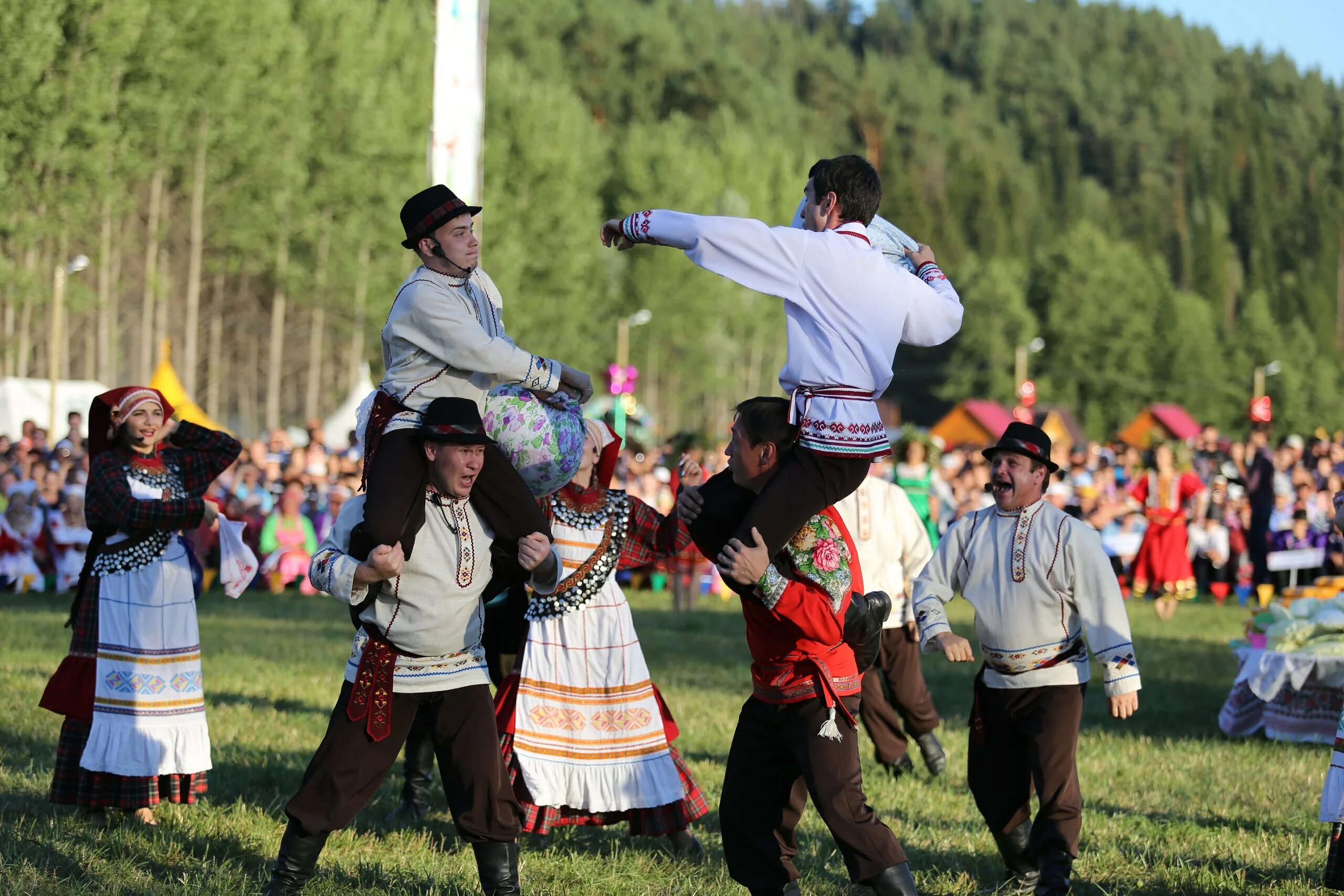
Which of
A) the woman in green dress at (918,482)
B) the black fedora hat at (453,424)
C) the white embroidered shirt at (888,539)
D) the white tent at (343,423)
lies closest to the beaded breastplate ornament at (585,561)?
the black fedora hat at (453,424)

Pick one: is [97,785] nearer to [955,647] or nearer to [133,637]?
[133,637]

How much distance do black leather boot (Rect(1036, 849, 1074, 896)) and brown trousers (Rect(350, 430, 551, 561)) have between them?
2084 mm

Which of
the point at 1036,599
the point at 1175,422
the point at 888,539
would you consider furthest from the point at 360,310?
the point at 1036,599

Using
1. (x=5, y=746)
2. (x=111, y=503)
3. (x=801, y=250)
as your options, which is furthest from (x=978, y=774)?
(x=5, y=746)

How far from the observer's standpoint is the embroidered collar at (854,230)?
4.48 m

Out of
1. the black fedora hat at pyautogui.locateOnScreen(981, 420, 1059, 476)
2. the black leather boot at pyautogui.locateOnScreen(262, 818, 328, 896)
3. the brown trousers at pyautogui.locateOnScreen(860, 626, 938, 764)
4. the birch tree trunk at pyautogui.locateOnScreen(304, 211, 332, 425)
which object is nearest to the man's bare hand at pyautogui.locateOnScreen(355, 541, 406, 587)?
the black leather boot at pyautogui.locateOnScreen(262, 818, 328, 896)

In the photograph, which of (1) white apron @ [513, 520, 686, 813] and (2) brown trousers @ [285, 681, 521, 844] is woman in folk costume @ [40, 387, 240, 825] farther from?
(2) brown trousers @ [285, 681, 521, 844]

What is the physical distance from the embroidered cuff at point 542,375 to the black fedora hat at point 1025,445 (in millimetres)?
1623

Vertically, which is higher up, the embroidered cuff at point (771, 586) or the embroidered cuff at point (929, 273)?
the embroidered cuff at point (929, 273)

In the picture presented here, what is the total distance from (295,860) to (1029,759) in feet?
8.30

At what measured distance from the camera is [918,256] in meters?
4.94

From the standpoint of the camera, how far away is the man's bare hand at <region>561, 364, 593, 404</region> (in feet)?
16.8

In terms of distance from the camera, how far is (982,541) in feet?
18.8

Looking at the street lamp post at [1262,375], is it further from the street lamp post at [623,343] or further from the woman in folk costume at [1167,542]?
the woman in folk costume at [1167,542]
